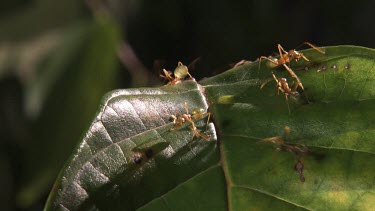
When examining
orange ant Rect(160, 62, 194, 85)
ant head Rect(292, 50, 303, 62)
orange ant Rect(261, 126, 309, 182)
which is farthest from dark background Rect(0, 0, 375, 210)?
orange ant Rect(261, 126, 309, 182)

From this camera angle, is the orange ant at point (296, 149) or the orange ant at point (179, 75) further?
the orange ant at point (179, 75)

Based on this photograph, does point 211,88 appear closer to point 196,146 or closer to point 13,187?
point 196,146

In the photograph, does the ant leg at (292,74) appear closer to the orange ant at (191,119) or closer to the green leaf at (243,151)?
the green leaf at (243,151)

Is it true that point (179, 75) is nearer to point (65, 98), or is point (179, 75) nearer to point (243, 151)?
point (243, 151)

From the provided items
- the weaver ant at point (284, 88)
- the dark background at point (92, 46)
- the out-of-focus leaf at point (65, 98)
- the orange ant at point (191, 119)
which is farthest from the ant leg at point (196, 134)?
the out-of-focus leaf at point (65, 98)

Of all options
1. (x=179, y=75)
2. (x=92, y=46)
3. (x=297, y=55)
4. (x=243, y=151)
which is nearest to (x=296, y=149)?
(x=243, y=151)

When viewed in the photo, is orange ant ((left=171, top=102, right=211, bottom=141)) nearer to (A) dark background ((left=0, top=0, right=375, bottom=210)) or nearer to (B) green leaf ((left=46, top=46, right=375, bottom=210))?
(B) green leaf ((left=46, top=46, right=375, bottom=210))
